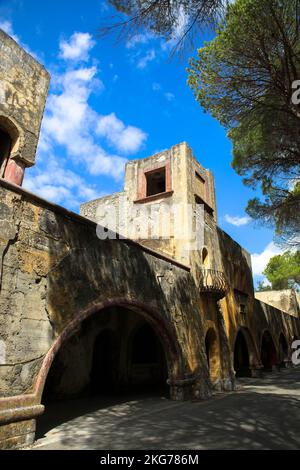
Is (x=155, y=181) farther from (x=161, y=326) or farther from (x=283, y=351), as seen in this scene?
(x=283, y=351)

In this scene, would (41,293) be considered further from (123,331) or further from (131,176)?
(131,176)

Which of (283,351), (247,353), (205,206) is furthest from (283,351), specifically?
(205,206)

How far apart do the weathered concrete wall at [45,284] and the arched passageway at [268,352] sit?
14.2 meters

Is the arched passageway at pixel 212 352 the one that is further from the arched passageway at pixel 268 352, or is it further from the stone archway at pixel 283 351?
the stone archway at pixel 283 351

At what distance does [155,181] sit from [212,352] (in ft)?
25.3

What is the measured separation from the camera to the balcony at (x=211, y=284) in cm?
1081

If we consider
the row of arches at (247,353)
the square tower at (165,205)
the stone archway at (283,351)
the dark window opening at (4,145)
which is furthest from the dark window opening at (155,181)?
the stone archway at (283,351)

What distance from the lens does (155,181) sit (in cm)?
1468

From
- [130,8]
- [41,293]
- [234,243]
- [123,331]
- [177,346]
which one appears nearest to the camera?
[41,293]

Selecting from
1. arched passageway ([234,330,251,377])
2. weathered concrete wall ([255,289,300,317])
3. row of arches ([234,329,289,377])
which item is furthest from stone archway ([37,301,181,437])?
weathered concrete wall ([255,289,300,317])

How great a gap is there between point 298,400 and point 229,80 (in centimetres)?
891

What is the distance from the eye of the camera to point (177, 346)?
8547 millimetres

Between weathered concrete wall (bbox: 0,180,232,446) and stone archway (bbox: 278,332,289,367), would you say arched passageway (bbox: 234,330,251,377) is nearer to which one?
stone archway (bbox: 278,332,289,367)
